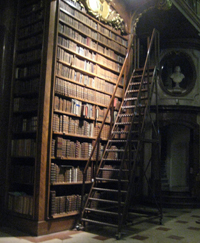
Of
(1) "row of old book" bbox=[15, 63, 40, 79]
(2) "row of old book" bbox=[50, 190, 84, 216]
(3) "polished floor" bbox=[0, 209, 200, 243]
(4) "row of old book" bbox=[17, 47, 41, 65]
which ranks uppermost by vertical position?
(4) "row of old book" bbox=[17, 47, 41, 65]

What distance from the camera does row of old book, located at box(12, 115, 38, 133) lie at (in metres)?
3.92

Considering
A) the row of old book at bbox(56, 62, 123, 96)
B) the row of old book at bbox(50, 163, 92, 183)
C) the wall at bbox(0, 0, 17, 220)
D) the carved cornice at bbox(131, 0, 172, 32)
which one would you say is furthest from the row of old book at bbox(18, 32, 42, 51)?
the carved cornice at bbox(131, 0, 172, 32)

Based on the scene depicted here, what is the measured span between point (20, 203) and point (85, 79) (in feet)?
6.89

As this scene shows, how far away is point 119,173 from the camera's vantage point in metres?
3.56

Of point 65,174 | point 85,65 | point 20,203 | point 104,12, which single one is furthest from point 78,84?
point 20,203

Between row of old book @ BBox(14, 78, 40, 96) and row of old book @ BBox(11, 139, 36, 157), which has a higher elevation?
row of old book @ BBox(14, 78, 40, 96)

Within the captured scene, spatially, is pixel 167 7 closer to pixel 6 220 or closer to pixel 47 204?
pixel 47 204

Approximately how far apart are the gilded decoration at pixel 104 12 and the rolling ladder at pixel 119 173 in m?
0.81

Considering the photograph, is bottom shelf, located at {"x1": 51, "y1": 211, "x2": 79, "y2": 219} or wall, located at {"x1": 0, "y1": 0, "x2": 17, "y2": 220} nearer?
bottom shelf, located at {"x1": 51, "y1": 211, "x2": 79, "y2": 219}

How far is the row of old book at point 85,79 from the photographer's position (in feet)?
13.5

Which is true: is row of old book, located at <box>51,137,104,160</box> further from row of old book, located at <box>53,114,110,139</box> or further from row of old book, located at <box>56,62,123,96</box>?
row of old book, located at <box>56,62,123,96</box>

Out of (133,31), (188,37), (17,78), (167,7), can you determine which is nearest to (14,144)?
(17,78)

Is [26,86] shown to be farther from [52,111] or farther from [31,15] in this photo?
[31,15]

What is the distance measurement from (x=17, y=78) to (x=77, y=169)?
1624mm
